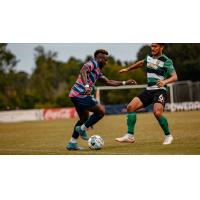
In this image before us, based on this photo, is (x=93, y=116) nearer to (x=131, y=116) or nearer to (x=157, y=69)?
(x=131, y=116)

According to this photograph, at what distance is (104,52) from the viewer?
1004 centimetres

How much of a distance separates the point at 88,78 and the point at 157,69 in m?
1.14

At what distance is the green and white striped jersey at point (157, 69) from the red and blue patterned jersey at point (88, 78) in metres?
0.83

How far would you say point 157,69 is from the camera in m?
9.95

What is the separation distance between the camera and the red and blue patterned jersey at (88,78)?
32.0ft

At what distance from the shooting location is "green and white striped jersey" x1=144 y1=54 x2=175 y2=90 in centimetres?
987

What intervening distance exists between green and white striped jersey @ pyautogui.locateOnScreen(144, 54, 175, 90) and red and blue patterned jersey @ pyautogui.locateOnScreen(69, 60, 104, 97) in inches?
32.8

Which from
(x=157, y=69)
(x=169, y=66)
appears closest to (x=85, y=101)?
(x=157, y=69)

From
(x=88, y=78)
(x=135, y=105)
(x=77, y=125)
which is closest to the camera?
(x=77, y=125)

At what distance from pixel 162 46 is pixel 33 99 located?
663cm

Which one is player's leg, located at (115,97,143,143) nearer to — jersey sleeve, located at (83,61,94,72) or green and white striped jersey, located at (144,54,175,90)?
green and white striped jersey, located at (144,54,175,90)

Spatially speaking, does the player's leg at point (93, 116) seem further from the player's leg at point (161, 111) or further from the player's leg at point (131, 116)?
the player's leg at point (161, 111)

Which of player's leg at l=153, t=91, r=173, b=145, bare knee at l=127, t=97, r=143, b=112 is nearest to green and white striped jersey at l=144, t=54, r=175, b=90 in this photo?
player's leg at l=153, t=91, r=173, b=145
